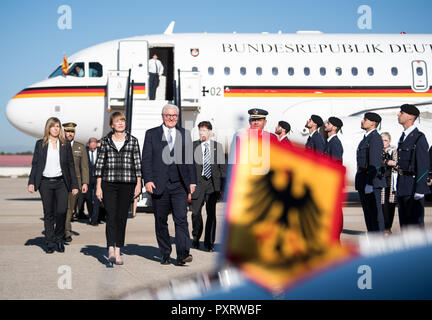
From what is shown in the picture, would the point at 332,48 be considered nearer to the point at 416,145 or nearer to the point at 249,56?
the point at 249,56

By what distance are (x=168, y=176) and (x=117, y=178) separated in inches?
24.9

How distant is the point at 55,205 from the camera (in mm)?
7891

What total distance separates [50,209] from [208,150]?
247 centimetres

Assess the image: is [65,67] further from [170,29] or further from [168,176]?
[168,176]

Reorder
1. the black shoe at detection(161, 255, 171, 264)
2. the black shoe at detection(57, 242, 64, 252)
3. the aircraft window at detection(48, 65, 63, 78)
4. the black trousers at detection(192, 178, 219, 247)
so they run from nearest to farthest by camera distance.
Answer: the black shoe at detection(161, 255, 171, 264), the black shoe at detection(57, 242, 64, 252), the black trousers at detection(192, 178, 219, 247), the aircraft window at detection(48, 65, 63, 78)

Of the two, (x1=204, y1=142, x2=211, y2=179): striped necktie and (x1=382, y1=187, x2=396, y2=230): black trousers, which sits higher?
(x1=204, y1=142, x2=211, y2=179): striped necktie

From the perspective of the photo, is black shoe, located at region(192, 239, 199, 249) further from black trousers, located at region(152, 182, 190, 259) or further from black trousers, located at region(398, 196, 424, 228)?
black trousers, located at region(398, 196, 424, 228)

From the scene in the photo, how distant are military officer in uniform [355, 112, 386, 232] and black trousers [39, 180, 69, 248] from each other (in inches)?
165

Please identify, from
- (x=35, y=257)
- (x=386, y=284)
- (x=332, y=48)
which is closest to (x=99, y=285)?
(x=35, y=257)

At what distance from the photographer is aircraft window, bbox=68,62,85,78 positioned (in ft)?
50.0

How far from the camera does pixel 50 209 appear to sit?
25.6ft

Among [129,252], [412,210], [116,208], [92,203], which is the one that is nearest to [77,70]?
[92,203]

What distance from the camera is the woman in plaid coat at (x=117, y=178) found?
677cm

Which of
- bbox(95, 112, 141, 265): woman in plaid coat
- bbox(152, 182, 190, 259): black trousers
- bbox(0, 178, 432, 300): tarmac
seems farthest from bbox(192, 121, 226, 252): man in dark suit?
bbox(95, 112, 141, 265): woman in plaid coat
